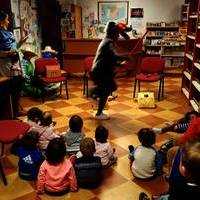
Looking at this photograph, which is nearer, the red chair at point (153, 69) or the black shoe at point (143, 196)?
the black shoe at point (143, 196)

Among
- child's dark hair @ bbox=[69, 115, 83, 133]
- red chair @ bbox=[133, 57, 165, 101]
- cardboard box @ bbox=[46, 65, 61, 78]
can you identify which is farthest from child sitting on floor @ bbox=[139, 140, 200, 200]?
cardboard box @ bbox=[46, 65, 61, 78]

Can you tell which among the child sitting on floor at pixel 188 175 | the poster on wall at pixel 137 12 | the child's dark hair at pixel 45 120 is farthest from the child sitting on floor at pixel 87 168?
the poster on wall at pixel 137 12

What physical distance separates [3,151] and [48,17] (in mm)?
4669

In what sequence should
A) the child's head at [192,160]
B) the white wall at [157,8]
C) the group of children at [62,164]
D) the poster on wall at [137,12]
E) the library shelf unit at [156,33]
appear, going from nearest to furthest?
the child's head at [192,160] < the group of children at [62,164] < the library shelf unit at [156,33] < the white wall at [157,8] < the poster on wall at [137,12]

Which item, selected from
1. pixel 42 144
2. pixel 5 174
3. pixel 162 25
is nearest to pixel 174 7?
pixel 162 25

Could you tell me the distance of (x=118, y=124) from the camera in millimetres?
4285

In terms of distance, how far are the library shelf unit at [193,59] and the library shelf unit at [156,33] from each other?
2.28 metres

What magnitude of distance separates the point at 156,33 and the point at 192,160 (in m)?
7.45

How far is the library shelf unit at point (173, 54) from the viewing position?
25.4 ft

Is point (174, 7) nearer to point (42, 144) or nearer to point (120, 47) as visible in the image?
point (120, 47)

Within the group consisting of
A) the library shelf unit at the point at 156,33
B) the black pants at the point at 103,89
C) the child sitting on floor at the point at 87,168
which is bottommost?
the child sitting on floor at the point at 87,168

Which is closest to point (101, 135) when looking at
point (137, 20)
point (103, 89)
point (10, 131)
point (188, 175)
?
point (10, 131)

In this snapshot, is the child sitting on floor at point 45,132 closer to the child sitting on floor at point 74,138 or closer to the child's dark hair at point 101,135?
the child sitting on floor at point 74,138

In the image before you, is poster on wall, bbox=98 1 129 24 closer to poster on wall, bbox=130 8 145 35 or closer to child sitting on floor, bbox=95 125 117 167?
poster on wall, bbox=130 8 145 35
